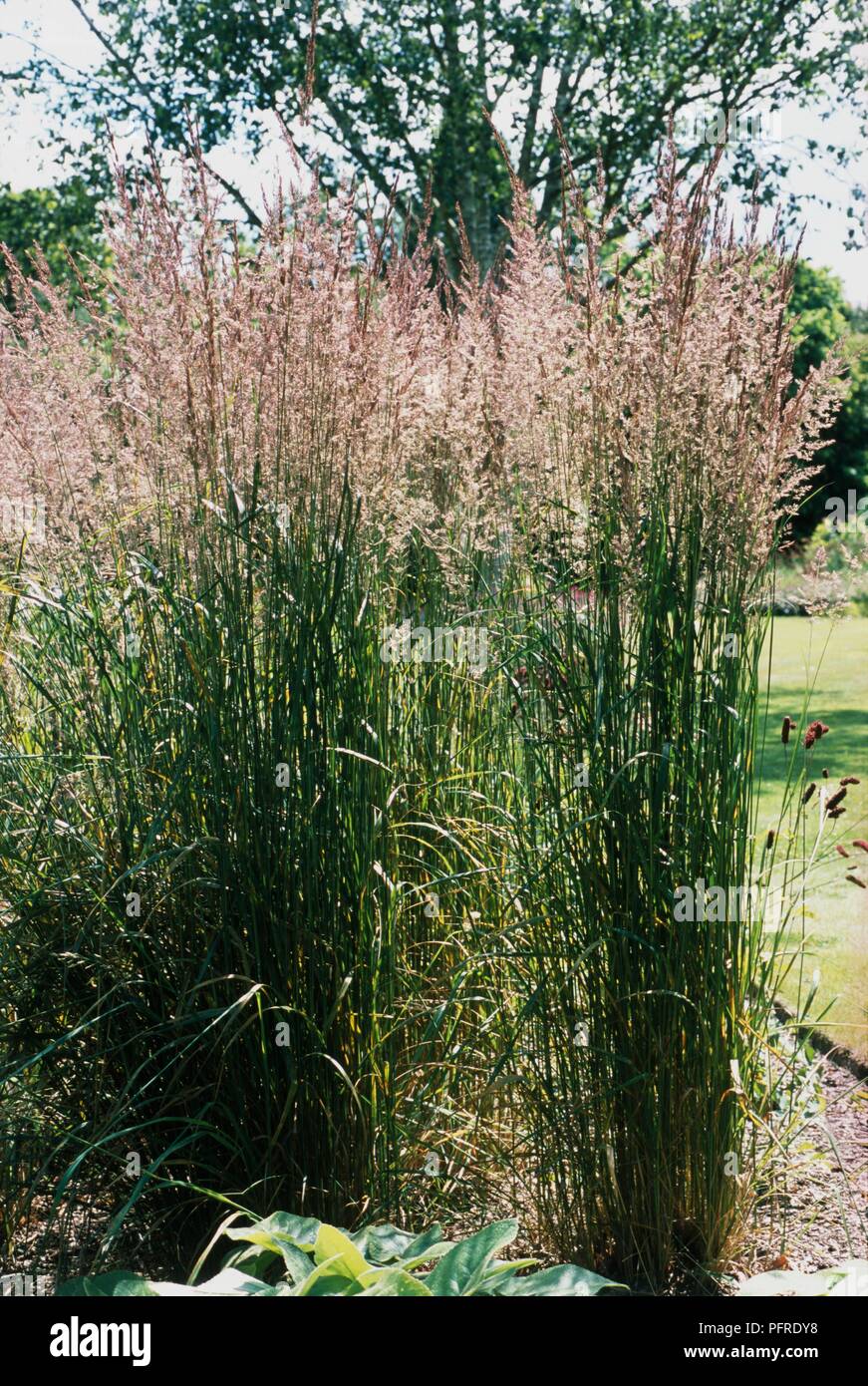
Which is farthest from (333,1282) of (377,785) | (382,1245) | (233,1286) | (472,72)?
(472,72)

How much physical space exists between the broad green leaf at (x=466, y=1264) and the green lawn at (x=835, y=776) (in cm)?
114

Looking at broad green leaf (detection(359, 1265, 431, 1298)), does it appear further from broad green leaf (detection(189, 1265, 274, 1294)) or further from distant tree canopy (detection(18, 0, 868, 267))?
distant tree canopy (detection(18, 0, 868, 267))

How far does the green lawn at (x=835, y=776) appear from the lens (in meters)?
4.08

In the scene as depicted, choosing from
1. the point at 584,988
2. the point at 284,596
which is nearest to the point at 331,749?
the point at 284,596

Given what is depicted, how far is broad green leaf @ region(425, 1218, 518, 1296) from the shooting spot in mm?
1536

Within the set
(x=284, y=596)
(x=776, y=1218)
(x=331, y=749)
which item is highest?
(x=284, y=596)

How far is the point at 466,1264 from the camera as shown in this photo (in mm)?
1582

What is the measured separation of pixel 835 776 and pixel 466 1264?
19.5 feet

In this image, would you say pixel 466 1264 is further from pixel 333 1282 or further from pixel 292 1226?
pixel 292 1226

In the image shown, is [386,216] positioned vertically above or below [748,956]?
above

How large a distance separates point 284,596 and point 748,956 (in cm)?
118

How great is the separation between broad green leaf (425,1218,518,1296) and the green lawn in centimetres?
114
